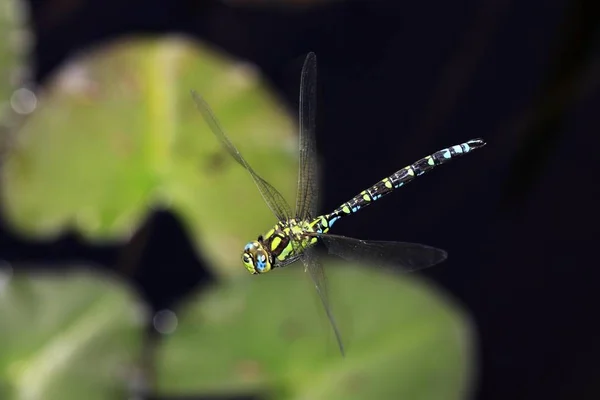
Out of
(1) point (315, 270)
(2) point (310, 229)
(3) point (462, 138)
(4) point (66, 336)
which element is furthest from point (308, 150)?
(3) point (462, 138)

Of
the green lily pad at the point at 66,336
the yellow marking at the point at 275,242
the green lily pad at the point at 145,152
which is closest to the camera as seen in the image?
the yellow marking at the point at 275,242

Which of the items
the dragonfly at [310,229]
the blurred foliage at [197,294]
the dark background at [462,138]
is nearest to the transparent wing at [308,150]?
the dragonfly at [310,229]

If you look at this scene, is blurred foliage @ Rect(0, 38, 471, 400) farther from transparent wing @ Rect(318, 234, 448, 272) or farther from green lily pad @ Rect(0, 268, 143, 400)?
transparent wing @ Rect(318, 234, 448, 272)

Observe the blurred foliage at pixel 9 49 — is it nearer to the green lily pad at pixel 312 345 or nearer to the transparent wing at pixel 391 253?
the green lily pad at pixel 312 345

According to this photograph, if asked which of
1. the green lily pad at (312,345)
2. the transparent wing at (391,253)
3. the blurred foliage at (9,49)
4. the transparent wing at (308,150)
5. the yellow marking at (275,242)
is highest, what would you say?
the blurred foliage at (9,49)

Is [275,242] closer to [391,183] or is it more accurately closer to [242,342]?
[391,183]

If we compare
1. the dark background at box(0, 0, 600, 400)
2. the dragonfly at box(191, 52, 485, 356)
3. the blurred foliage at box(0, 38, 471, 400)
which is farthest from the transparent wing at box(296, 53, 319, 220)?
the dark background at box(0, 0, 600, 400)
